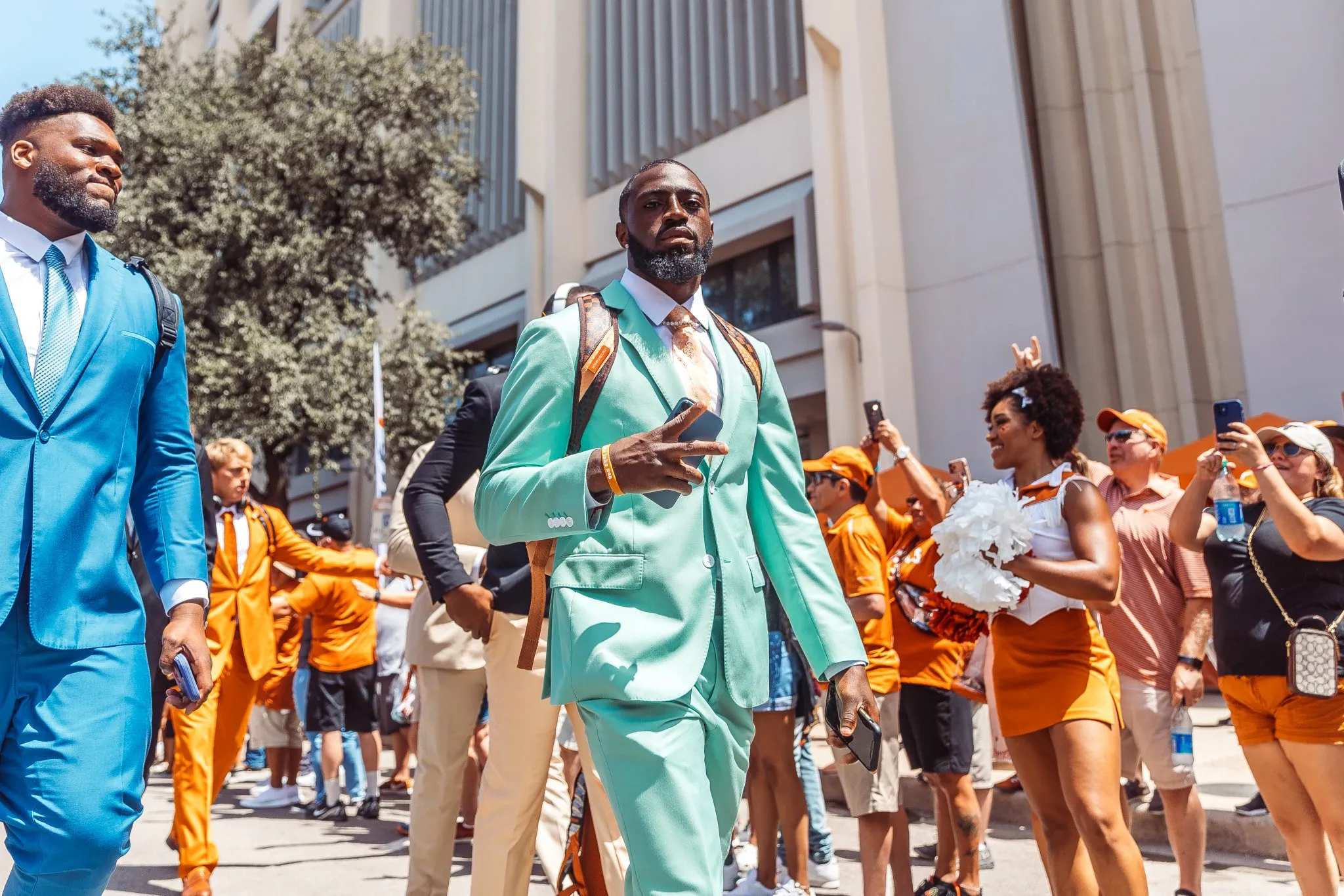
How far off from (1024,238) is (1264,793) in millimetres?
11622

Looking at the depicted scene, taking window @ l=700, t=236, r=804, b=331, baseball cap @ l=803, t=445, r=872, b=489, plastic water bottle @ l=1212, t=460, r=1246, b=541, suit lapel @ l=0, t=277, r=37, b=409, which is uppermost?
window @ l=700, t=236, r=804, b=331

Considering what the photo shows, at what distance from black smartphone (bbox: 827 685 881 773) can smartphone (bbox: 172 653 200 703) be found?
1.42 m

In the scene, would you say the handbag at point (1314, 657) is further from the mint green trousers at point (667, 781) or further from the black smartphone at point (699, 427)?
the black smartphone at point (699, 427)

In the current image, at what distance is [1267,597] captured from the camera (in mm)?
4309

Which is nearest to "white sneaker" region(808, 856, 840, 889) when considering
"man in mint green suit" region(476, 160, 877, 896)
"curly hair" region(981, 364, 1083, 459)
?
"curly hair" region(981, 364, 1083, 459)

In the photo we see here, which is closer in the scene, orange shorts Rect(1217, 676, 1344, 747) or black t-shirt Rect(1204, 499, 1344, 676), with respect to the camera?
orange shorts Rect(1217, 676, 1344, 747)

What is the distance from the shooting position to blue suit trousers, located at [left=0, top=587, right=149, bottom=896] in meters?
2.27

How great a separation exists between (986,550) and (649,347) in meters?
1.71

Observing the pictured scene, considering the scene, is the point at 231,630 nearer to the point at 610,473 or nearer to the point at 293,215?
the point at 610,473

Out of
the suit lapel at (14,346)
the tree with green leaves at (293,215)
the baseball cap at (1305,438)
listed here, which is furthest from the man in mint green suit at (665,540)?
the tree with green leaves at (293,215)

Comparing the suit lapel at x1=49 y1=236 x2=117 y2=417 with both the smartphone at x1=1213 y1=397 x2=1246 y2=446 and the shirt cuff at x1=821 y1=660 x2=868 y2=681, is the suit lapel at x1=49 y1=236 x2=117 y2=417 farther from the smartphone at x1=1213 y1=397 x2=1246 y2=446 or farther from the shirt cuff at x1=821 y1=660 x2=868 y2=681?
the smartphone at x1=1213 y1=397 x2=1246 y2=446

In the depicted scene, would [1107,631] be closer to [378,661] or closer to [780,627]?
[780,627]

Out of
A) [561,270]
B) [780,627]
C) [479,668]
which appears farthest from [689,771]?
[561,270]

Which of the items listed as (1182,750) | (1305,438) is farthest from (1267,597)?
(1182,750)
